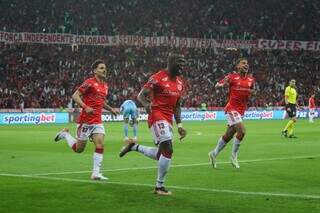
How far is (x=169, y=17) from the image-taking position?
6344cm


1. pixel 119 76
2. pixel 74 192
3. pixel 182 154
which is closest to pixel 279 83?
pixel 119 76

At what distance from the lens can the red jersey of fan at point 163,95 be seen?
1244cm

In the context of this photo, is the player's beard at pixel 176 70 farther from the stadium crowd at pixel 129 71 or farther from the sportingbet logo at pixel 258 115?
the sportingbet logo at pixel 258 115

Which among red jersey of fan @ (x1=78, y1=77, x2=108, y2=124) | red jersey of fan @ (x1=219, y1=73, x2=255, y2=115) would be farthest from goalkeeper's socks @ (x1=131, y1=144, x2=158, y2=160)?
red jersey of fan @ (x1=219, y1=73, x2=255, y2=115)

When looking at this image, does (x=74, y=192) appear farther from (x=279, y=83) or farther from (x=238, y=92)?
(x=279, y=83)

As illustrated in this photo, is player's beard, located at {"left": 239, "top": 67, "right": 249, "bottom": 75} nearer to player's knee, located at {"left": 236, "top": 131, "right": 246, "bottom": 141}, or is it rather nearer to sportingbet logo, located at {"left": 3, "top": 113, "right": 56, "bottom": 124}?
player's knee, located at {"left": 236, "top": 131, "right": 246, "bottom": 141}

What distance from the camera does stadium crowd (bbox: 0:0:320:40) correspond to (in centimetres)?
5622

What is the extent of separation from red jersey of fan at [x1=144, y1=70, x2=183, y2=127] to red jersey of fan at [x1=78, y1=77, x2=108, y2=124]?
2.48 metres

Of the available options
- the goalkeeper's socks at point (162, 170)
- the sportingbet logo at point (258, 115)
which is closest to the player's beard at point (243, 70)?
the goalkeeper's socks at point (162, 170)

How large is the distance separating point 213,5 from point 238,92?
5043cm

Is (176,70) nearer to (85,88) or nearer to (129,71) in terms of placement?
(85,88)

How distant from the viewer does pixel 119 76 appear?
54625mm

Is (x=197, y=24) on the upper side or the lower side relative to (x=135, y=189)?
upper

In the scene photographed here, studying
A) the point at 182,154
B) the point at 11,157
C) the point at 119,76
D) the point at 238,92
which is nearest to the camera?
the point at 238,92
